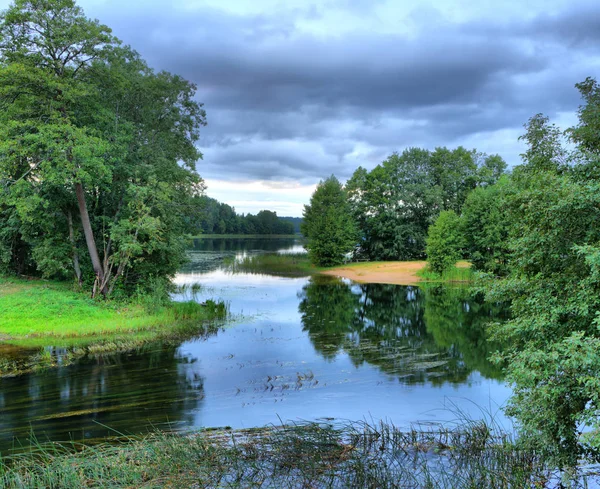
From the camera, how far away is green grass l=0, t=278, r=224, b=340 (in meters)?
16.2

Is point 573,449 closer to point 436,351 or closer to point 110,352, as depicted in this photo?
point 436,351

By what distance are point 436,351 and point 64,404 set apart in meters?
12.0

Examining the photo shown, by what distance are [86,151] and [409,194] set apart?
3969cm

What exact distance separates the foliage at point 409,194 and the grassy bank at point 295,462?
145 feet

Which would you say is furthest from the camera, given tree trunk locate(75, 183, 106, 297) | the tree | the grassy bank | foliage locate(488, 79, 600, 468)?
the tree

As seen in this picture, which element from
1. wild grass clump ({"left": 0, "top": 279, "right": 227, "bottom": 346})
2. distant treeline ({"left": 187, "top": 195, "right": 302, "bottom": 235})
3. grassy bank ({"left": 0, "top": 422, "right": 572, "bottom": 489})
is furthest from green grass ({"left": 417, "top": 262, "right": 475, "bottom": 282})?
distant treeline ({"left": 187, "top": 195, "right": 302, "bottom": 235})

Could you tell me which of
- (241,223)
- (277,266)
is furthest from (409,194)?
(241,223)

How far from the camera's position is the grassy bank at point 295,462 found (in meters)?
6.08

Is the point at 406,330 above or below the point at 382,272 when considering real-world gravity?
below

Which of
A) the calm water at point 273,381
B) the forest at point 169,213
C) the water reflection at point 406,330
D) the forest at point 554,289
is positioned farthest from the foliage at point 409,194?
the forest at point 554,289

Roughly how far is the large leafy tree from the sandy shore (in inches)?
822

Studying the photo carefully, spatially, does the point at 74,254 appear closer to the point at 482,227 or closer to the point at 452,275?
the point at 452,275

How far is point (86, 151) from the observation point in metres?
18.0

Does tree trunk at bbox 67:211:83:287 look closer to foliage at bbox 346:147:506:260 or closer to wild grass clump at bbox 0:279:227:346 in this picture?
wild grass clump at bbox 0:279:227:346
